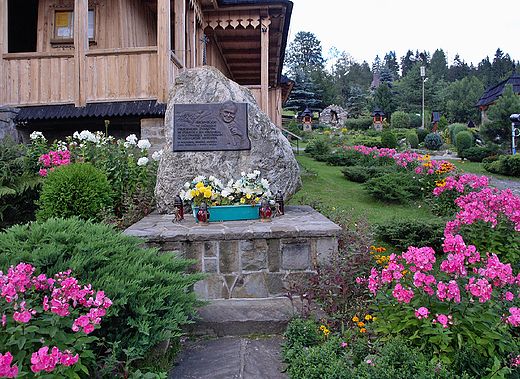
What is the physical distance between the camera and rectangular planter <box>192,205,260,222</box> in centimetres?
406

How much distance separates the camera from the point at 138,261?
2398 mm

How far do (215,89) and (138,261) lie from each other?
292 centimetres

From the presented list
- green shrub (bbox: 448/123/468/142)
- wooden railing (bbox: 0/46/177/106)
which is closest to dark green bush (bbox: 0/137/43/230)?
wooden railing (bbox: 0/46/177/106)

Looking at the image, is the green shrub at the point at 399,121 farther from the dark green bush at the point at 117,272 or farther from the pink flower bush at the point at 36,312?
the pink flower bush at the point at 36,312

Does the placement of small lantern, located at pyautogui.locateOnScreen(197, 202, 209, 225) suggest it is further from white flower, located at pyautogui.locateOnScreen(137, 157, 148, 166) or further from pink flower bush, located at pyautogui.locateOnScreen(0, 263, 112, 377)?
pink flower bush, located at pyautogui.locateOnScreen(0, 263, 112, 377)

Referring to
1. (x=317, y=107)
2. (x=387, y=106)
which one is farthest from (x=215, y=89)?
(x=387, y=106)

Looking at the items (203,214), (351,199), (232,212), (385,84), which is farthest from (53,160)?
(385,84)

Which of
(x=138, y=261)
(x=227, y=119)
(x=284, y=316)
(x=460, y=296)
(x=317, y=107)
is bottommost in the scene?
(x=284, y=316)

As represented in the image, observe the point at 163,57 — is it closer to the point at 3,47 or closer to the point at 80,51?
the point at 80,51

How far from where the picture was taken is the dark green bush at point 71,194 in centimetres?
416

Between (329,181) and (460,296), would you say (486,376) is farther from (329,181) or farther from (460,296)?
(329,181)

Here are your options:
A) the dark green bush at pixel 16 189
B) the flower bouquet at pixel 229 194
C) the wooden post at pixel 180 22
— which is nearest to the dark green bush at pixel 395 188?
the flower bouquet at pixel 229 194

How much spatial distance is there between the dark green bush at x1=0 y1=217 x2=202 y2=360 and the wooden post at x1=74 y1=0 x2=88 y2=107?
18.1 feet

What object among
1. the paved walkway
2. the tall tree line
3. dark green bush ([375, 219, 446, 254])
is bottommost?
the paved walkway
